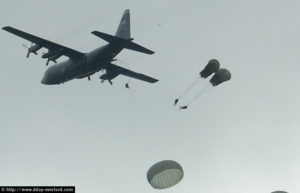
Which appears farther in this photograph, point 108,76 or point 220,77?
point 108,76

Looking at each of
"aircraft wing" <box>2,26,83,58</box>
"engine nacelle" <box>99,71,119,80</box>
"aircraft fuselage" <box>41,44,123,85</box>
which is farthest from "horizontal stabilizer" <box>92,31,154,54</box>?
"engine nacelle" <box>99,71,119,80</box>

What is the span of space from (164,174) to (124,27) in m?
25.4

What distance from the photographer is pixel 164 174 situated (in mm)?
38719

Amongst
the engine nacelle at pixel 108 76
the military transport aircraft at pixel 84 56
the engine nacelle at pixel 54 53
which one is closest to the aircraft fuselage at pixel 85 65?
the military transport aircraft at pixel 84 56

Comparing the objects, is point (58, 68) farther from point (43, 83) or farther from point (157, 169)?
point (157, 169)

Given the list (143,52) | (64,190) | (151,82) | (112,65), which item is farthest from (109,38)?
(64,190)

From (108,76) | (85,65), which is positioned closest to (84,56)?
(85,65)

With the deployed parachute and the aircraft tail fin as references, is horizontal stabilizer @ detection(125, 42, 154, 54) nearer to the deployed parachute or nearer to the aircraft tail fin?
the aircraft tail fin

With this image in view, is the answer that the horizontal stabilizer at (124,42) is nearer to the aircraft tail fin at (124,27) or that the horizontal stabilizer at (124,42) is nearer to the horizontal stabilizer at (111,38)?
the horizontal stabilizer at (111,38)

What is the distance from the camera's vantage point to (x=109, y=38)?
52.3 meters

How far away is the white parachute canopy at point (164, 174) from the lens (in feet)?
125

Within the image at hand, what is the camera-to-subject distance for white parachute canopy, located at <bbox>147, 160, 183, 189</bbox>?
38.2 meters

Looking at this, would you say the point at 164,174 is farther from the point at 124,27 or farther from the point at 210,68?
the point at 124,27

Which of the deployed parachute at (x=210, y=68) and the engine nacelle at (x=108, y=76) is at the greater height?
the engine nacelle at (x=108, y=76)
